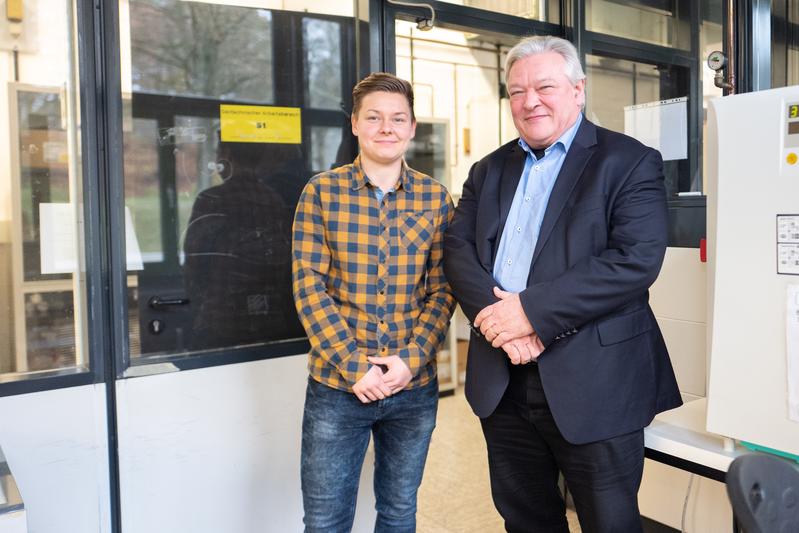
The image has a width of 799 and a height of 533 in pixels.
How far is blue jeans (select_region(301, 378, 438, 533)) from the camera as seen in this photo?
1.71 metres

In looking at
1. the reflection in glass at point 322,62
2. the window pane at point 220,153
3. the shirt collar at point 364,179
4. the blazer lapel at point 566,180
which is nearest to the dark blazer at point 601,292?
the blazer lapel at point 566,180

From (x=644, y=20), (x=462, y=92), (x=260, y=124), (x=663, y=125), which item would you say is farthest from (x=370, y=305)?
(x=462, y=92)

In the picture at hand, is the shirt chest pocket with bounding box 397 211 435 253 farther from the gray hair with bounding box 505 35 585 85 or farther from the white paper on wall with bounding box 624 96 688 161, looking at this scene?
the white paper on wall with bounding box 624 96 688 161

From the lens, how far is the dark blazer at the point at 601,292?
139cm

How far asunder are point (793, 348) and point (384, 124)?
1025 mm

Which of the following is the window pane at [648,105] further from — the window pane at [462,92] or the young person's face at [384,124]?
the window pane at [462,92]

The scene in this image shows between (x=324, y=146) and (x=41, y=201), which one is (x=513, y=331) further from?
(x=41, y=201)

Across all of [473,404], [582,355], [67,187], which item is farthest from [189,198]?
[582,355]

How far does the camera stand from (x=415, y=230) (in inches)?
68.5

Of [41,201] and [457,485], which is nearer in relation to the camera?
[41,201]

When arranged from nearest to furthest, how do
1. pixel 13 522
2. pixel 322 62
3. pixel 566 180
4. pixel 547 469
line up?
pixel 13 522, pixel 566 180, pixel 547 469, pixel 322 62

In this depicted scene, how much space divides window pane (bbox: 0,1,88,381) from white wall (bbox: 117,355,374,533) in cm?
26

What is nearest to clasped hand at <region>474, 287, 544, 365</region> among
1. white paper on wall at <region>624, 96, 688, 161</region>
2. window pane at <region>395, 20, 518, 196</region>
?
white paper on wall at <region>624, 96, 688, 161</region>

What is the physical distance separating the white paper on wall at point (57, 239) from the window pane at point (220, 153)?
0.15m
